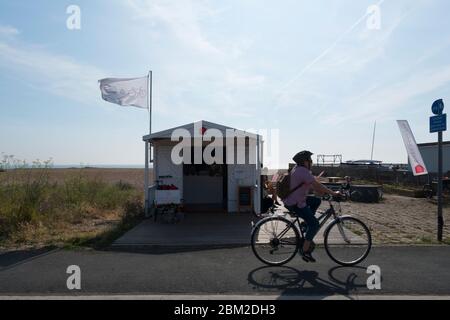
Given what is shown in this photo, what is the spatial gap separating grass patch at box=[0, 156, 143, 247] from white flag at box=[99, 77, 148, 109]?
3.32m

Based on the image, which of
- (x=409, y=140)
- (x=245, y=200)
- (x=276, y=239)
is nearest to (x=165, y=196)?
(x=245, y=200)

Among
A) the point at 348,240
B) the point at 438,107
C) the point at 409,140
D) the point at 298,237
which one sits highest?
the point at 438,107

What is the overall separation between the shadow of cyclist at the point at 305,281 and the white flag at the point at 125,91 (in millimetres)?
9451

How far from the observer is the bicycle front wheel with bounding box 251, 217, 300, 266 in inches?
225

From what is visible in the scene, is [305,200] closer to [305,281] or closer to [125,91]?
[305,281]

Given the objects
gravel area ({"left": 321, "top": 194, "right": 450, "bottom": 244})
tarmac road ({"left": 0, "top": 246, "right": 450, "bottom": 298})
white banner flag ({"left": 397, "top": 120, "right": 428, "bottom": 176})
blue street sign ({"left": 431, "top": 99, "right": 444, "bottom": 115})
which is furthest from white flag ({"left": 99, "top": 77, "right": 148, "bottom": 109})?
white banner flag ({"left": 397, "top": 120, "right": 428, "bottom": 176})

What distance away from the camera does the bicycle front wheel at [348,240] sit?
581 cm

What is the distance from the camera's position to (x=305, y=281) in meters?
5.07

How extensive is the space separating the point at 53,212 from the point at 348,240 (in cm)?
814

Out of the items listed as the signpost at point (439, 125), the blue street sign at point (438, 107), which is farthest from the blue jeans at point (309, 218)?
the blue street sign at point (438, 107)

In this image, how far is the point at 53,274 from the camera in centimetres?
541

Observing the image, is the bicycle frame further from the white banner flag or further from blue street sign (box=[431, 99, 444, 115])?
the white banner flag

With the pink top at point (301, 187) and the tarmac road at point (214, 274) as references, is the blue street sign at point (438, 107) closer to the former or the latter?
the tarmac road at point (214, 274)
